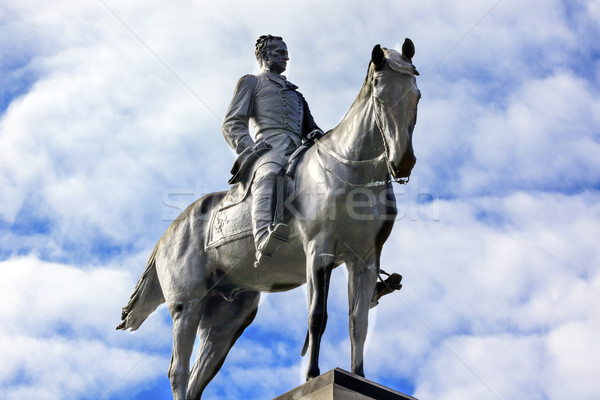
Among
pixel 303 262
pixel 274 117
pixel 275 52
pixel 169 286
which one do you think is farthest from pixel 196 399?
pixel 275 52

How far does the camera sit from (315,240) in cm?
1105

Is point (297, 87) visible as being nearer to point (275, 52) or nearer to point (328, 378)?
point (275, 52)

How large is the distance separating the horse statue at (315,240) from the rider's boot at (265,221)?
0.66ft

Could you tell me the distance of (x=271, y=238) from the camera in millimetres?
11305

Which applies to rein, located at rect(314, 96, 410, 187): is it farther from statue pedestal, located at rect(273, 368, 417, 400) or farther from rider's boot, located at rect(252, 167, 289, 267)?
statue pedestal, located at rect(273, 368, 417, 400)

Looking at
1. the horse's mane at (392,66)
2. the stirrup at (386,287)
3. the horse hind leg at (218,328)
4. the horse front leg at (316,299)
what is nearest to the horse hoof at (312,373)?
the horse front leg at (316,299)

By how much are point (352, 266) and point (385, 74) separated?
231cm

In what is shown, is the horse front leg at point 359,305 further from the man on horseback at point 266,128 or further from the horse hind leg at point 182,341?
the horse hind leg at point 182,341

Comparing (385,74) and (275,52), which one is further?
→ (275,52)

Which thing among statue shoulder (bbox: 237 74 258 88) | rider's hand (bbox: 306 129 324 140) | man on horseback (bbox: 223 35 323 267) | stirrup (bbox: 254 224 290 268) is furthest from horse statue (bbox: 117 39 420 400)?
statue shoulder (bbox: 237 74 258 88)

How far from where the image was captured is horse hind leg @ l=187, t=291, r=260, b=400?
12727 mm

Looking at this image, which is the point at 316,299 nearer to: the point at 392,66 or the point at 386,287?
the point at 386,287

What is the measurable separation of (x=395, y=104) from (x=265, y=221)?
2119 millimetres

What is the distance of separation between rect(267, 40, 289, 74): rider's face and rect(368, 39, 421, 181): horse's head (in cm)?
228
